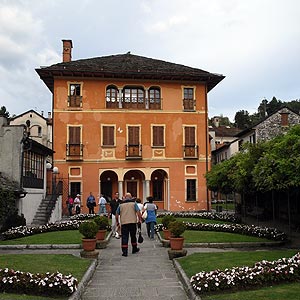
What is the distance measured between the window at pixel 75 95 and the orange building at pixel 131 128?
83 mm

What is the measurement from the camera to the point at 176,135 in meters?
35.4

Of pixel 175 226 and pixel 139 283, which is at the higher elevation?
pixel 175 226

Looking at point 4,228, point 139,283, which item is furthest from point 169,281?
point 4,228

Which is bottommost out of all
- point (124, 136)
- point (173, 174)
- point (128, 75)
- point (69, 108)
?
point (173, 174)

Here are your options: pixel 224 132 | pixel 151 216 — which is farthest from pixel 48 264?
pixel 224 132

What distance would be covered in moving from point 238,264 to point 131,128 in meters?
25.4

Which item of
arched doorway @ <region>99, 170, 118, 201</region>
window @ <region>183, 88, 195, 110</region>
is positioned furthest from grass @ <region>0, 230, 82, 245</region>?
window @ <region>183, 88, 195, 110</region>

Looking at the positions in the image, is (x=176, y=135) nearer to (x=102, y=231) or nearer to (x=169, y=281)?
(x=102, y=231)

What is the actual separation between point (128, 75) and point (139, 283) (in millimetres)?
27167

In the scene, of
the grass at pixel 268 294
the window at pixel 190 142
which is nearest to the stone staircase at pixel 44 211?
the window at pixel 190 142

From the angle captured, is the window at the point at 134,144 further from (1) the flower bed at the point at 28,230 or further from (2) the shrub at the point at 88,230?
(2) the shrub at the point at 88,230

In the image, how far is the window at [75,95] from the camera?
113 ft

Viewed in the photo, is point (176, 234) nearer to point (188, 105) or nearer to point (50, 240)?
point (50, 240)

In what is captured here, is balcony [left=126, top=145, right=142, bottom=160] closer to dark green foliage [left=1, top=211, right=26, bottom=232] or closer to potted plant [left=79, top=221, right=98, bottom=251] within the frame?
dark green foliage [left=1, top=211, right=26, bottom=232]
